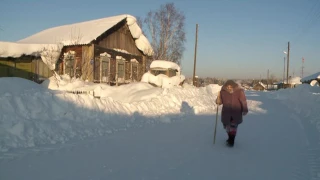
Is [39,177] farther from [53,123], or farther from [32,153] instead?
[53,123]

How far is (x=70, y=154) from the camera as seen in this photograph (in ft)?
16.3

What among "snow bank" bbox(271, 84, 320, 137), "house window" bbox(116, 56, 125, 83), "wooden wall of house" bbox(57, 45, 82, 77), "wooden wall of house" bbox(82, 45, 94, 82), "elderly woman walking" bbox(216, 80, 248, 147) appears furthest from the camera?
"house window" bbox(116, 56, 125, 83)

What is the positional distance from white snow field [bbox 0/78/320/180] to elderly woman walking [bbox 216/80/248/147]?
1.50ft

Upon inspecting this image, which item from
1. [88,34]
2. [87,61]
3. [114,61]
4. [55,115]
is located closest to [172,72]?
[114,61]

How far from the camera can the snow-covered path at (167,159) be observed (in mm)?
4086

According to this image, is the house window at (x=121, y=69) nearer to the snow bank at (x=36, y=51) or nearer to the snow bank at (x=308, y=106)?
the snow bank at (x=36, y=51)

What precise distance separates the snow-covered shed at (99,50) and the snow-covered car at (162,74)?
120 inches

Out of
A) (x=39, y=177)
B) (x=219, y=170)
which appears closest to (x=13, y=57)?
(x=39, y=177)

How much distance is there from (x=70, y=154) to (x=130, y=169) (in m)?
1.40

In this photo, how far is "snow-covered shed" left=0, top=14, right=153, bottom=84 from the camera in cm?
1730

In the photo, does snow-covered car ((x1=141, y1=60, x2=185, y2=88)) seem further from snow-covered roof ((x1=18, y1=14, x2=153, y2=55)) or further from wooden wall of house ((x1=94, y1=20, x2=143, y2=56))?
snow-covered roof ((x1=18, y1=14, x2=153, y2=55))

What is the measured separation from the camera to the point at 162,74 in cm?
1911

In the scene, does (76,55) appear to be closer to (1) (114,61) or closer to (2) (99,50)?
(2) (99,50)

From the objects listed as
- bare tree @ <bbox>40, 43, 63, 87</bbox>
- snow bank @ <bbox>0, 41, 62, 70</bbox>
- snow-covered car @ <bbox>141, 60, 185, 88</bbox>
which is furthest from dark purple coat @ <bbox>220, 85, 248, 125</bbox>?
snow bank @ <bbox>0, 41, 62, 70</bbox>
